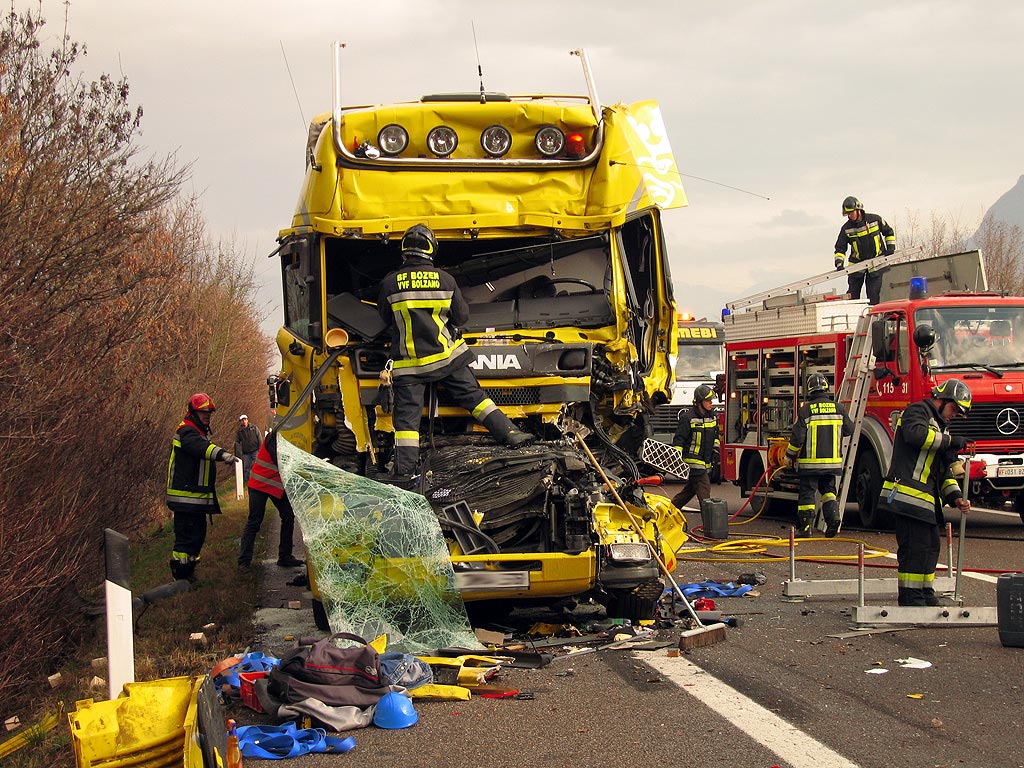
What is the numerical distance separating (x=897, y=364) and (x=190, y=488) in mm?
7850

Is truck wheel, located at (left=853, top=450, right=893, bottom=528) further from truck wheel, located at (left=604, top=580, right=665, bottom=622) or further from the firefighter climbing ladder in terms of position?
truck wheel, located at (left=604, top=580, right=665, bottom=622)

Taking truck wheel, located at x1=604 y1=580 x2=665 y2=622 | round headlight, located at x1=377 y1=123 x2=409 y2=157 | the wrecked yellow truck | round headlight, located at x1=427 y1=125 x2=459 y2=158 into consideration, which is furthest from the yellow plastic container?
round headlight, located at x1=427 y1=125 x2=459 y2=158

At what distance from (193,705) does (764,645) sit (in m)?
3.73

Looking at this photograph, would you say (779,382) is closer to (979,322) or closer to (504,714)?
(979,322)

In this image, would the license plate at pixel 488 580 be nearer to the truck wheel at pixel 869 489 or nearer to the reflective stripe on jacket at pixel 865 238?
the truck wheel at pixel 869 489

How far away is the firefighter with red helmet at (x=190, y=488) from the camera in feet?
34.7

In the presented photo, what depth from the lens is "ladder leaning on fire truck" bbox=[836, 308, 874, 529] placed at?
13.6 meters

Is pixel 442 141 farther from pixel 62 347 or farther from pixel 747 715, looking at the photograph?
pixel 747 715

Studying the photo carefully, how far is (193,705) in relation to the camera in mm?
5027

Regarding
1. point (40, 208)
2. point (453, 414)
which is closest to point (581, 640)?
point (453, 414)

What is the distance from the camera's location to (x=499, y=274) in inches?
341

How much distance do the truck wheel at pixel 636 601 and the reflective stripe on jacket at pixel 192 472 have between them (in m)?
4.40

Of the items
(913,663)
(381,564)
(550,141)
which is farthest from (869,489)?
(381,564)

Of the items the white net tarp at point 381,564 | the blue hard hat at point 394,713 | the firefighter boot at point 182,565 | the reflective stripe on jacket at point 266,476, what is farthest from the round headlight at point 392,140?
the firefighter boot at point 182,565
